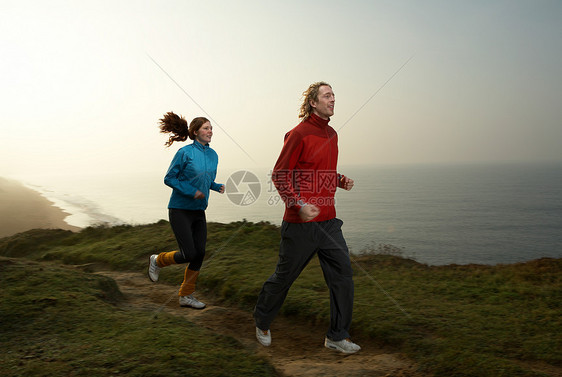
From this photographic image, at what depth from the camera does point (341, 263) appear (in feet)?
13.3

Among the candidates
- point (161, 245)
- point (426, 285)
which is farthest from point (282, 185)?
point (161, 245)

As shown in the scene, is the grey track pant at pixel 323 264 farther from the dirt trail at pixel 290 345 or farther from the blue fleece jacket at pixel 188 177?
the blue fleece jacket at pixel 188 177

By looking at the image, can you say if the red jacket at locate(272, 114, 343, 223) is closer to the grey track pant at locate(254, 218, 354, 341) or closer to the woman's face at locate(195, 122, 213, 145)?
the grey track pant at locate(254, 218, 354, 341)

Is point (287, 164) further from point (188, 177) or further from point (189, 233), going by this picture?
point (189, 233)

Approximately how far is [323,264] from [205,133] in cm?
245

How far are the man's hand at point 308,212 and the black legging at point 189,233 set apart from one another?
2149mm

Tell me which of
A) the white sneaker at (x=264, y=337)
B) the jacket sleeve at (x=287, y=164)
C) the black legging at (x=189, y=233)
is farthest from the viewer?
the black legging at (x=189, y=233)

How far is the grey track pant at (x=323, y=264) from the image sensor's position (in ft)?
13.0

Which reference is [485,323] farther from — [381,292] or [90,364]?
[90,364]

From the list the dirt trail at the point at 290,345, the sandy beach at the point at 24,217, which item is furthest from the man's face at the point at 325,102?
the sandy beach at the point at 24,217

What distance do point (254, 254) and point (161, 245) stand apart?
2476 millimetres

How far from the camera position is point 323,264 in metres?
4.18

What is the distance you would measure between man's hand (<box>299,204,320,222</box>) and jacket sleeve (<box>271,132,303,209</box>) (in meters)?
0.15

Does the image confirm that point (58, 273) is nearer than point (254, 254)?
Yes
